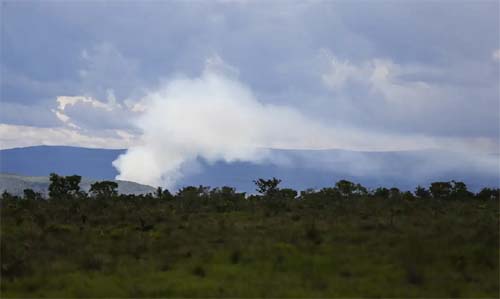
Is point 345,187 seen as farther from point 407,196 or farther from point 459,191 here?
point 459,191

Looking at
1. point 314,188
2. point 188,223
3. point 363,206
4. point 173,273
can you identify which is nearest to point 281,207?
point 363,206

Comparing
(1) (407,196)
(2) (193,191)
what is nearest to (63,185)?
(2) (193,191)

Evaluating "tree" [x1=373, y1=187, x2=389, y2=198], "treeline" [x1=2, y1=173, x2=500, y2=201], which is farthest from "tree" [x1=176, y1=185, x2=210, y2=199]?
"tree" [x1=373, y1=187, x2=389, y2=198]

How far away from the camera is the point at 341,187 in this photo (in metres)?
41.3

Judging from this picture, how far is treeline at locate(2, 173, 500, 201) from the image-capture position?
120 feet

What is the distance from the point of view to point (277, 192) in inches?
1702

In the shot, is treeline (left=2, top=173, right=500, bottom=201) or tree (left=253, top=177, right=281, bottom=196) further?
tree (left=253, top=177, right=281, bottom=196)

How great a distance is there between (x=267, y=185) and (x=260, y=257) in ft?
100

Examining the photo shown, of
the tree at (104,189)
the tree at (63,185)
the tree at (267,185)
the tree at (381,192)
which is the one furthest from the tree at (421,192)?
the tree at (63,185)

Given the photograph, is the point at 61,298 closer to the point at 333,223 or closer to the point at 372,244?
the point at 372,244

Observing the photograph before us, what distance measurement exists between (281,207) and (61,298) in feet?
56.2

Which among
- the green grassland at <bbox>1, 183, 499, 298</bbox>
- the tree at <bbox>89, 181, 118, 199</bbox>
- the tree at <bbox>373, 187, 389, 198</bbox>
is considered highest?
the tree at <bbox>89, 181, 118, 199</bbox>

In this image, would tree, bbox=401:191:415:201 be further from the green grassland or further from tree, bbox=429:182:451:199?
the green grassland

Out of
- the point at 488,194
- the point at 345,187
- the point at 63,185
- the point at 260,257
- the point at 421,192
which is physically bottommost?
the point at 260,257
